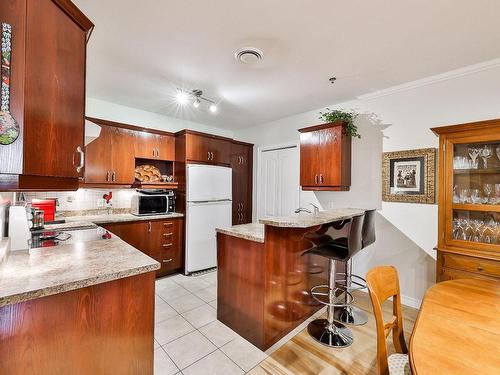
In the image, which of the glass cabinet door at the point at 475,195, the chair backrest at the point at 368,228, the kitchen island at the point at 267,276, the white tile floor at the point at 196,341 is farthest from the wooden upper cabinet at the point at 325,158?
the white tile floor at the point at 196,341

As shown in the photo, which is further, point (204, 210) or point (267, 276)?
point (204, 210)

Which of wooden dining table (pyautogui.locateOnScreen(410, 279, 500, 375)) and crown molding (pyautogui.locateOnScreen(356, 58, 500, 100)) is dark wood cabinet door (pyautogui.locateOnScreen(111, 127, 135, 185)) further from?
wooden dining table (pyautogui.locateOnScreen(410, 279, 500, 375))

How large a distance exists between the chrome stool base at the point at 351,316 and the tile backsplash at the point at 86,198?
3.36 meters

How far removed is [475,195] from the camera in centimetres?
228

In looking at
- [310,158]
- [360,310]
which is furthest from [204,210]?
[360,310]

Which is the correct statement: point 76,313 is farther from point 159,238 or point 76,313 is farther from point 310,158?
point 310,158

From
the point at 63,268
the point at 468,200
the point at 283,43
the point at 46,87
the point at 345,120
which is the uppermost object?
the point at 283,43

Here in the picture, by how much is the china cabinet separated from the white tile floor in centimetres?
196

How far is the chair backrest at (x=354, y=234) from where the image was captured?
2059 mm

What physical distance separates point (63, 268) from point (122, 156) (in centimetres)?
257

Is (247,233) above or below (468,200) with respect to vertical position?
below

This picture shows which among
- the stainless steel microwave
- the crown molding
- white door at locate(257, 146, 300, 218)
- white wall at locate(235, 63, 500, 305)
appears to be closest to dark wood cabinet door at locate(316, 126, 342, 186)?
white wall at locate(235, 63, 500, 305)

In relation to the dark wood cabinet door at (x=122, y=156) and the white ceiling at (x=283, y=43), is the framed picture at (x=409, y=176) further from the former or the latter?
the dark wood cabinet door at (x=122, y=156)

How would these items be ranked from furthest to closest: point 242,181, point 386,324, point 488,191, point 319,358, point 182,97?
point 242,181, point 182,97, point 488,191, point 319,358, point 386,324
